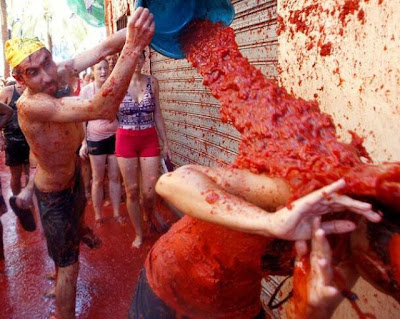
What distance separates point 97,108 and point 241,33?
1743 mm

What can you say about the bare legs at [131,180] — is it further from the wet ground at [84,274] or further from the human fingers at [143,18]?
the human fingers at [143,18]

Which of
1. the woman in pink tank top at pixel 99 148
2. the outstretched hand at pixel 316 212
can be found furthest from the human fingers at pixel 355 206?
the woman in pink tank top at pixel 99 148

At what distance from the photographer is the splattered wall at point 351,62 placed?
5.70ft

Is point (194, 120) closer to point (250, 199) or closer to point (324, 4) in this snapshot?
point (324, 4)

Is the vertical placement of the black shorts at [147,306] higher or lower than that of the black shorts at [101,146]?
higher

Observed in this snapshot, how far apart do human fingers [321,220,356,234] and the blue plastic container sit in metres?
1.61

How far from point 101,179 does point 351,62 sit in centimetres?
412

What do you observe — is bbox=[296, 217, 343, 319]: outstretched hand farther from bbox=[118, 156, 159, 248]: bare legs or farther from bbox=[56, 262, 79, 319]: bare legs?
bbox=[118, 156, 159, 248]: bare legs

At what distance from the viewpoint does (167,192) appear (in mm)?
1441

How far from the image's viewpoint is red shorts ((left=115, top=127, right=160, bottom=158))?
4.49 meters

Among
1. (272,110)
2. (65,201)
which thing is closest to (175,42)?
(272,110)

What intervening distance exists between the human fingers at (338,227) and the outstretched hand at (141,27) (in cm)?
159

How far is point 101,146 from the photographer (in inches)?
209

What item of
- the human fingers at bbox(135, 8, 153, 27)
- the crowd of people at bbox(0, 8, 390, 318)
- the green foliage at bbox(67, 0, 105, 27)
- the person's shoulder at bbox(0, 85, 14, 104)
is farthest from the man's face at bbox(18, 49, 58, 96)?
the green foliage at bbox(67, 0, 105, 27)
